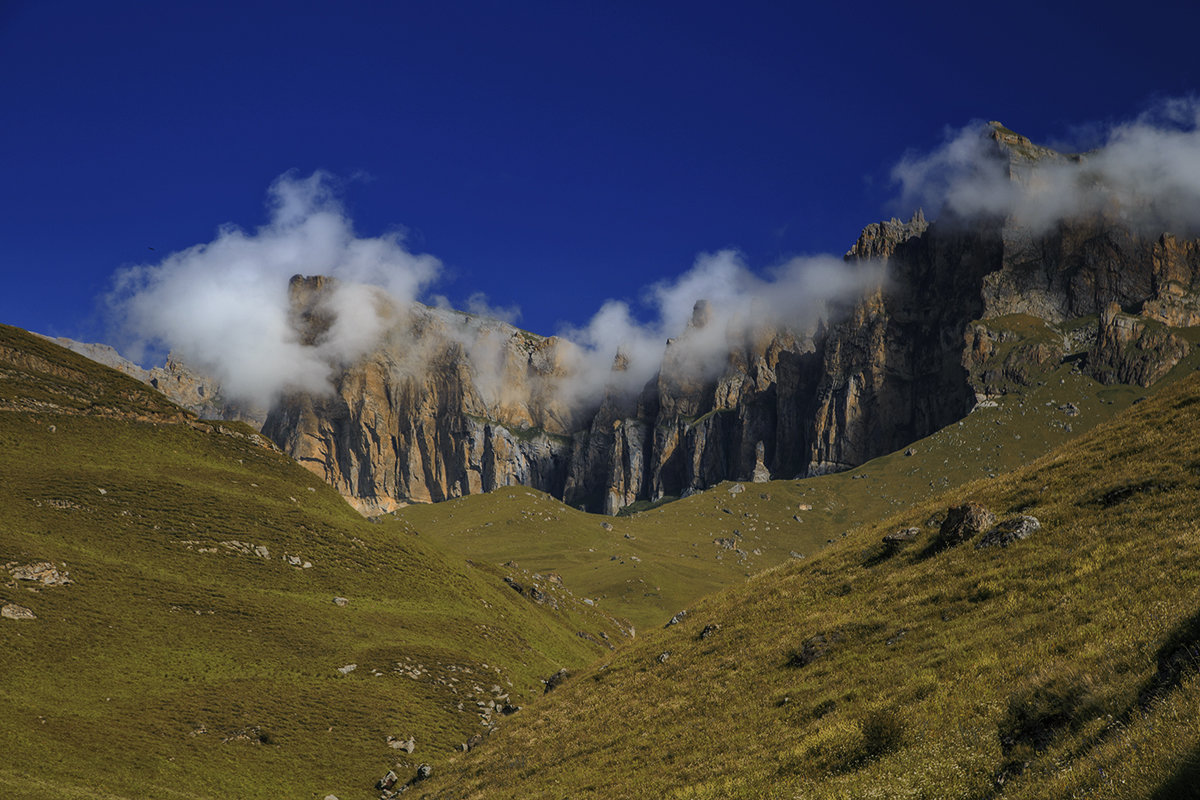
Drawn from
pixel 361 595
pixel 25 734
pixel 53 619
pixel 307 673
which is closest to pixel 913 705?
pixel 25 734

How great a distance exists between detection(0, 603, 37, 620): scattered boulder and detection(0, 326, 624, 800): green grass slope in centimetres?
17

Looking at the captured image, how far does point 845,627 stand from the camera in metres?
29.6

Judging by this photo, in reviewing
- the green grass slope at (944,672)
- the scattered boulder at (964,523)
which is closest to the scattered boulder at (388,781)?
the green grass slope at (944,672)

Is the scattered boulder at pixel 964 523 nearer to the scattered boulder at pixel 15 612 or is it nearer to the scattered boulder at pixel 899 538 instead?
the scattered boulder at pixel 899 538

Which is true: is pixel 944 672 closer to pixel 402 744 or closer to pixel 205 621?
pixel 402 744

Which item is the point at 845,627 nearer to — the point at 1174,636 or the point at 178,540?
the point at 1174,636

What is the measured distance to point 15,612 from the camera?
2234 inches

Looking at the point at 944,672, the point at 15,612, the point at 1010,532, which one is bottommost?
the point at 944,672

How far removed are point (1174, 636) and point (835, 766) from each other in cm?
828

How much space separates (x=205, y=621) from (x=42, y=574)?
13.2 m

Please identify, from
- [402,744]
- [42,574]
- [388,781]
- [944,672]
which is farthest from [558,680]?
[42,574]

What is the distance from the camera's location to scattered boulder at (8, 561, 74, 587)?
60.7m

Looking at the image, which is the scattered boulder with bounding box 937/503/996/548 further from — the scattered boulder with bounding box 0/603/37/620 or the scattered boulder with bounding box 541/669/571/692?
the scattered boulder with bounding box 0/603/37/620

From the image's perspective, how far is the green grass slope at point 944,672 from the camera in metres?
14.7
